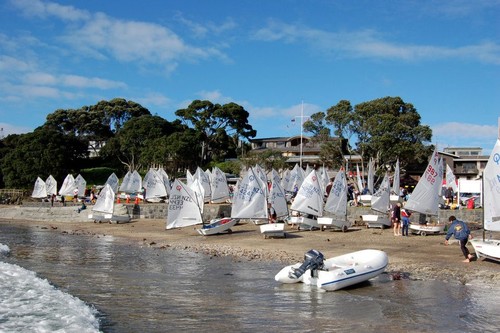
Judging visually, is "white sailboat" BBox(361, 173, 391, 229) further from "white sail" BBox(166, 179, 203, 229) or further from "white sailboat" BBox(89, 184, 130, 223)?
"white sailboat" BBox(89, 184, 130, 223)

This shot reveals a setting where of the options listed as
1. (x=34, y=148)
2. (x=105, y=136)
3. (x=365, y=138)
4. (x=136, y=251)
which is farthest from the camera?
(x=105, y=136)

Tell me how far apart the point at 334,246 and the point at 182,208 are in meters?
10.2

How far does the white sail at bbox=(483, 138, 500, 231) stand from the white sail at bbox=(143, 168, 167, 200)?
32386 mm

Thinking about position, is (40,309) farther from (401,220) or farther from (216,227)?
(401,220)

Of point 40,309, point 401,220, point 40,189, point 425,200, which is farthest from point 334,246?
point 40,189

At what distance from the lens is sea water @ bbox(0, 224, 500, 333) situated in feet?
35.0

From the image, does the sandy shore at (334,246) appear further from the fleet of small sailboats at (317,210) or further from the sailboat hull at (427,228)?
the fleet of small sailboats at (317,210)

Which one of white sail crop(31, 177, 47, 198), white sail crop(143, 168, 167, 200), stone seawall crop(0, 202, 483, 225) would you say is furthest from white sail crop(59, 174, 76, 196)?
white sail crop(143, 168, 167, 200)

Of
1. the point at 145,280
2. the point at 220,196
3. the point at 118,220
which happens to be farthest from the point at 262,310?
the point at 220,196

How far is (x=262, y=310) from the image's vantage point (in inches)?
470

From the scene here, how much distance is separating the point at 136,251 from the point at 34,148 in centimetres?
4644

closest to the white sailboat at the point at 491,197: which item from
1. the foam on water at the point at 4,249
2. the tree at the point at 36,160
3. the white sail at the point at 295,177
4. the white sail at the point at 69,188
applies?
the foam on water at the point at 4,249

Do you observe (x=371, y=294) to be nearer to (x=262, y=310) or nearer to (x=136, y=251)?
(x=262, y=310)

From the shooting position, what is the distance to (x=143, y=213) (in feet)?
137
